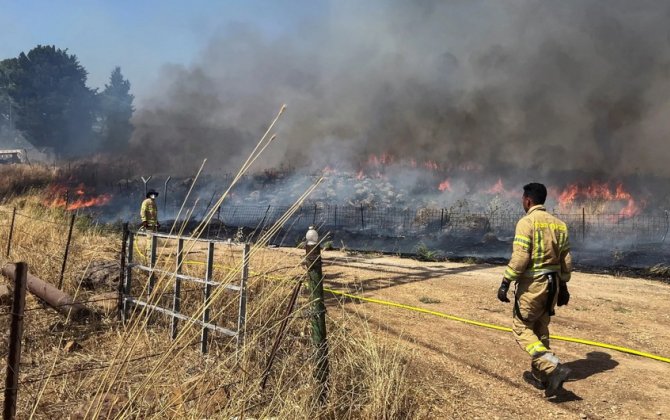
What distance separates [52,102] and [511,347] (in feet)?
152

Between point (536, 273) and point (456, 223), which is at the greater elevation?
point (456, 223)

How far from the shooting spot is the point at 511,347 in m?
4.75

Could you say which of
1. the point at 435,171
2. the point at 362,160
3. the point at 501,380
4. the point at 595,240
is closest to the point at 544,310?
the point at 501,380

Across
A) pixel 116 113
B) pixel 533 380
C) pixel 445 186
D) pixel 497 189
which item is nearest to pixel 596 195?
pixel 497 189

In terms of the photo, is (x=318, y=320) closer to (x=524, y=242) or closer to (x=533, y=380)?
(x=524, y=242)

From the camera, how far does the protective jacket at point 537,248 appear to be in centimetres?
370

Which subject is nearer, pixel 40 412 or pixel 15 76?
pixel 40 412

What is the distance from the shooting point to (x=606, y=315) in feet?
20.2

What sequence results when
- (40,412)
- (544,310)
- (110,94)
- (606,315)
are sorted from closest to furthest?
(40,412)
(544,310)
(606,315)
(110,94)

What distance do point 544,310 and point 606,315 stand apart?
3.19 meters

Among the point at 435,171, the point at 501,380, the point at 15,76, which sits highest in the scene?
the point at 15,76

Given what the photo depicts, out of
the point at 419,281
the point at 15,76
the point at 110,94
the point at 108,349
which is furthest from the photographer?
the point at 110,94

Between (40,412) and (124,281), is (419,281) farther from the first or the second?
(40,412)

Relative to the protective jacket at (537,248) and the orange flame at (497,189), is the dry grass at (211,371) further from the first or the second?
the orange flame at (497,189)
